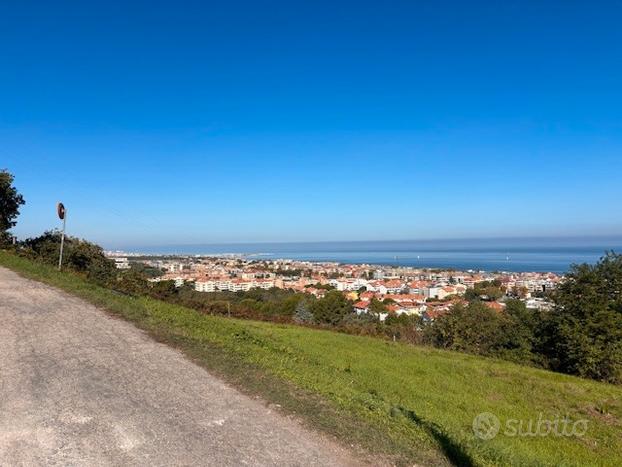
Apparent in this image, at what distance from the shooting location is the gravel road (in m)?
3.76

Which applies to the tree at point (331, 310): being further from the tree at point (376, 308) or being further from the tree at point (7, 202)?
the tree at point (7, 202)

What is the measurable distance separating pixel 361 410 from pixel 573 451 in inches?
164

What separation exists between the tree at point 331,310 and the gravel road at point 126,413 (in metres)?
19.6

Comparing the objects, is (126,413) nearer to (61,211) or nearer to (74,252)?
(61,211)

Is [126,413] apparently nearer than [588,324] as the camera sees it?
Yes

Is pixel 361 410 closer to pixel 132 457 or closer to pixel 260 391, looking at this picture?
pixel 260 391

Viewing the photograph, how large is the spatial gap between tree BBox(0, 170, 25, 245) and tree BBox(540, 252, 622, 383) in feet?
85.2

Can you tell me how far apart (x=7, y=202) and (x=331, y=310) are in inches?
722

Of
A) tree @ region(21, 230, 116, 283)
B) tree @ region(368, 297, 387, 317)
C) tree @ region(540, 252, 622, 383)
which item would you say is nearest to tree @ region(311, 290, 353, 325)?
tree @ region(368, 297, 387, 317)

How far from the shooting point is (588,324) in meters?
19.0

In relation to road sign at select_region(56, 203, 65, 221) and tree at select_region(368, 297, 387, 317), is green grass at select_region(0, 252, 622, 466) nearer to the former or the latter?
road sign at select_region(56, 203, 65, 221)

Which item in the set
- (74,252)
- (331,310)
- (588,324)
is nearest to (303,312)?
(331,310)

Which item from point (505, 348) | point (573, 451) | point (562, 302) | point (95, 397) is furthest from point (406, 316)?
point (95, 397)

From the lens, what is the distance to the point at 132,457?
12.0 feet
